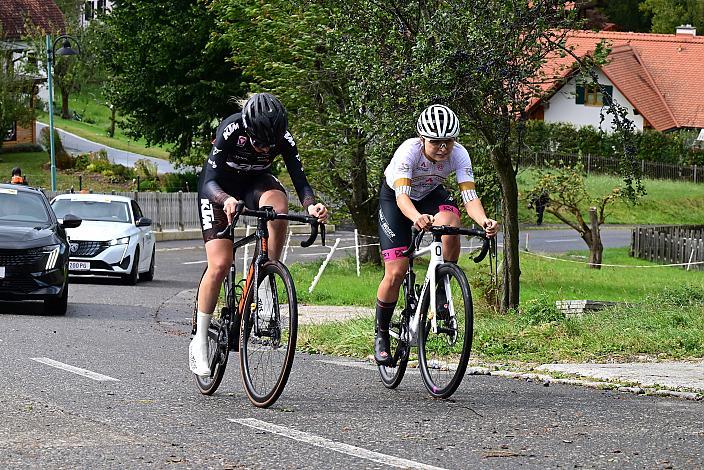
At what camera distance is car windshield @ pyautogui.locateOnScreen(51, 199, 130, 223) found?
25188mm

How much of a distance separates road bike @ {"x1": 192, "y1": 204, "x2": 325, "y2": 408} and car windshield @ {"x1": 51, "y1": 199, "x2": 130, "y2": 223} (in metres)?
17.0

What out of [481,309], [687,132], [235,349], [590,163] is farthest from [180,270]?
[687,132]

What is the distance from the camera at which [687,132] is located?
75000mm

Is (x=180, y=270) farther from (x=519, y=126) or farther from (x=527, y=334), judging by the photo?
(x=527, y=334)

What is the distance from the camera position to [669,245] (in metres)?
43.5

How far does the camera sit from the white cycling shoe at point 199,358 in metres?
8.55

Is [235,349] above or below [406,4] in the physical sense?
below

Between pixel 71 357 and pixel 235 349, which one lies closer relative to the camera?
pixel 235 349

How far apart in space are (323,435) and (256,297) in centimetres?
141

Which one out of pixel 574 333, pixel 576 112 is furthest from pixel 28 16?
pixel 574 333

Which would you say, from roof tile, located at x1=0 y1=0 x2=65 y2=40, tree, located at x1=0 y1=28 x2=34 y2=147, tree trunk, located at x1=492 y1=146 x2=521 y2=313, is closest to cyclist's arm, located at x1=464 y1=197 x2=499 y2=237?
tree trunk, located at x1=492 y1=146 x2=521 y2=313

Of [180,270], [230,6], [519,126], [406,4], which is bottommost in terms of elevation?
[180,270]

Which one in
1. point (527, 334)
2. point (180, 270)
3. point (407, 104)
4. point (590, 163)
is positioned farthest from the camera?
point (590, 163)

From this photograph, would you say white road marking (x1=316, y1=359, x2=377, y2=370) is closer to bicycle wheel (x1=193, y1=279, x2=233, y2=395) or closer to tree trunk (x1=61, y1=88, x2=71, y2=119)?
bicycle wheel (x1=193, y1=279, x2=233, y2=395)
